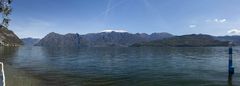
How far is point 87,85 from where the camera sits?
40.4m

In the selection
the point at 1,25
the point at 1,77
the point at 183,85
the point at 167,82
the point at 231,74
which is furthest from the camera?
the point at 231,74

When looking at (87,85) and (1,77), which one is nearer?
(1,77)

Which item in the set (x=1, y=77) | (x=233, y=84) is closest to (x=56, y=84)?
(x=1, y=77)

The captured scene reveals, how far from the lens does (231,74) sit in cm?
4859

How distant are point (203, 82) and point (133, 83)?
10014 millimetres

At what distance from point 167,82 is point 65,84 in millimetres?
14556

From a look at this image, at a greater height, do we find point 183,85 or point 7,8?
point 7,8

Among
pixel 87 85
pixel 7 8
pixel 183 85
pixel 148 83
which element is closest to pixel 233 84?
pixel 183 85

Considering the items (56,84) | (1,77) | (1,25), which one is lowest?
(56,84)

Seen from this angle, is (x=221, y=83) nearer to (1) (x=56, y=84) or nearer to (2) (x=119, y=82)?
(2) (x=119, y=82)

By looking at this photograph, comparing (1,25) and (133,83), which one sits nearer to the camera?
(1,25)

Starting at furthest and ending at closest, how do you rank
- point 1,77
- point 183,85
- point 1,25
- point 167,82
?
1. point 167,82
2. point 183,85
3. point 1,25
4. point 1,77

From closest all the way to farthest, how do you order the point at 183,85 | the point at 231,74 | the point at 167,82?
the point at 183,85, the point at 167,82, the point at 231,74

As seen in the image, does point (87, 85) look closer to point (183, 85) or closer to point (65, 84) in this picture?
point (65, 84)
